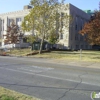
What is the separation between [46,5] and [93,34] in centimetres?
1001

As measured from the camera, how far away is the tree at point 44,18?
101 feet

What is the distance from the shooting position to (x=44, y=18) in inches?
1232

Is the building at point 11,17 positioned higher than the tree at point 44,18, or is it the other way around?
the building at point 11,17

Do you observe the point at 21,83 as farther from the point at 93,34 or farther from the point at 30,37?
the point at 30,37

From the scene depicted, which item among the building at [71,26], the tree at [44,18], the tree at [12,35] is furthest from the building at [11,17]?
the tree at [44,18]

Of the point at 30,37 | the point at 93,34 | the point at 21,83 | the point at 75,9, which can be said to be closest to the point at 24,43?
the point at 75,9

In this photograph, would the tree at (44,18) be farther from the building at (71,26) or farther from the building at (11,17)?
the building at (11,17)

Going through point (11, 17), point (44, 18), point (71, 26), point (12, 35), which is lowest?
point (12, 35)

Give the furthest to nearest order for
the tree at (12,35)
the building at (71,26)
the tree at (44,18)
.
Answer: the building at (71,26) → the tree at (12,35) → the tree at (44,18)

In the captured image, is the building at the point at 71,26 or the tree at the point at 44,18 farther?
the building at the point at 71,26

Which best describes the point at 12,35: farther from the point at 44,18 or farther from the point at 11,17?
the point at 11,17

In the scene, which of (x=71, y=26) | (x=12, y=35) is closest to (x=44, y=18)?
(x=12, y=35)

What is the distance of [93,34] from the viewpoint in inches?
930

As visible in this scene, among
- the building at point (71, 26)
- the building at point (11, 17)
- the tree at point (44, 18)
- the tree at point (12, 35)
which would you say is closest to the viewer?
the tree at point (44, 18)
